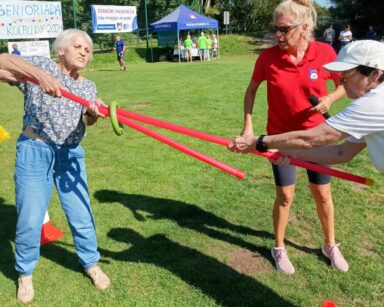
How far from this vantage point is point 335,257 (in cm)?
369

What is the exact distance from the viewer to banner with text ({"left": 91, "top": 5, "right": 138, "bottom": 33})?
2364 centimetres

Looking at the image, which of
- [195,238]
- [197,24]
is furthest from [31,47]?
[195,238]

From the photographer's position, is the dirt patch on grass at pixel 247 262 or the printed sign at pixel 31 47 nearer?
the dirt patch on grass at pixel 247 262

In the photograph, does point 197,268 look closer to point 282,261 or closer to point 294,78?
point 282,261

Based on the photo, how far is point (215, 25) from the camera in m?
26.7

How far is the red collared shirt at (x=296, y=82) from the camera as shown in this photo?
3.17 metres

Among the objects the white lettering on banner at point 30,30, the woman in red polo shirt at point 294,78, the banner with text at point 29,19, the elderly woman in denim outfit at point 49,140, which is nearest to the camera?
the elderly woman in denim outfit at point 49,140

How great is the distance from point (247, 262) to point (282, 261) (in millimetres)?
333

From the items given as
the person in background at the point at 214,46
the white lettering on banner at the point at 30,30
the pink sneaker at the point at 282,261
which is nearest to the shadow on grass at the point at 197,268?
the pink sneaker at the point at 282,261

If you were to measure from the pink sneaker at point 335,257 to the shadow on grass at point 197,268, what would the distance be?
0.68 meters

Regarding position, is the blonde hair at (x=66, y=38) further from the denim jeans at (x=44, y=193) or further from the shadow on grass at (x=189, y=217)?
the shadow on grass at (x=189, y=217)

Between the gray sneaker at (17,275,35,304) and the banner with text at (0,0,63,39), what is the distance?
17.9 m

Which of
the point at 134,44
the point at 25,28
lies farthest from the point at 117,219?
the point at 134,44

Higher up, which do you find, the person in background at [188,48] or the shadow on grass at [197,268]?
the person in background at [188,48]
